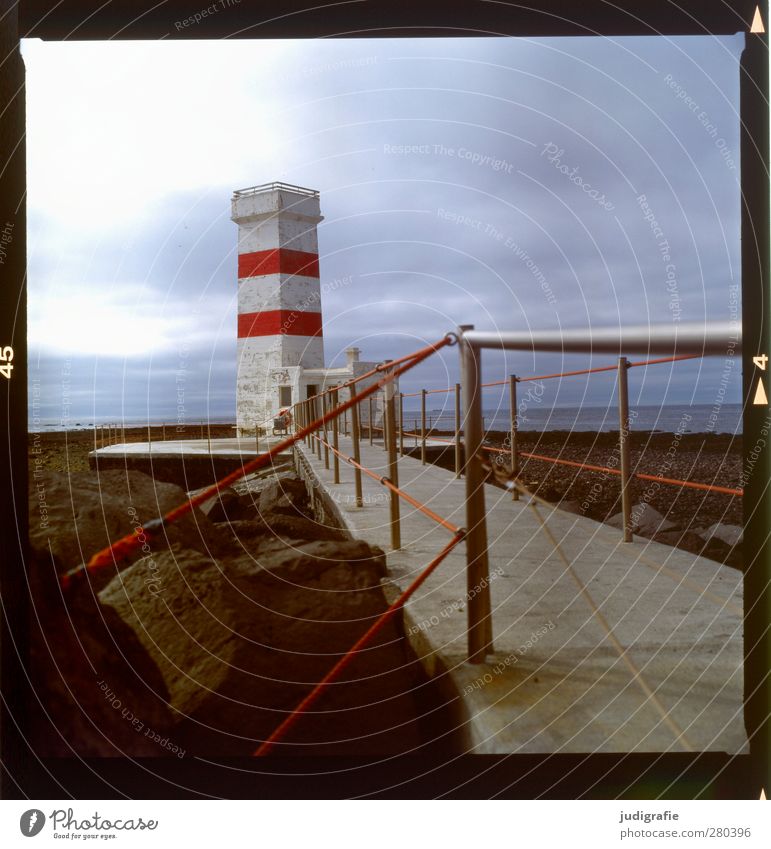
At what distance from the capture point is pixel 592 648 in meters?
0.90

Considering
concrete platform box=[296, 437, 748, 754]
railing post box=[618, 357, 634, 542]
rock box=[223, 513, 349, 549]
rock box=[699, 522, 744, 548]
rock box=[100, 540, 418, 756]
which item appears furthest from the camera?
rock box=[699, 522, 744, 548]

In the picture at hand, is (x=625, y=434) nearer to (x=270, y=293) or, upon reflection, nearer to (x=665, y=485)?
(x=270, y=293)

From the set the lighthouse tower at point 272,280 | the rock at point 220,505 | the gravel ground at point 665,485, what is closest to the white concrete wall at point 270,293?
the lighthouse tower at point 272,280

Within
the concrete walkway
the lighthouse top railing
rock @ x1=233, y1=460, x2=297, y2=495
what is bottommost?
rock @ x1=233, y1=460, x2=297, y2=495

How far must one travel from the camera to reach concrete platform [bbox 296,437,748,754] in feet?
2.49

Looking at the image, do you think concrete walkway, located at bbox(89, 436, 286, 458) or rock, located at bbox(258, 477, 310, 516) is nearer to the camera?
rock, located at bbox(258, 477, 310, 516)

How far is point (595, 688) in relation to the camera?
80 centimetres

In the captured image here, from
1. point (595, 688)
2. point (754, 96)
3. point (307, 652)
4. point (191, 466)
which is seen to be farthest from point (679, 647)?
point (191, 466)

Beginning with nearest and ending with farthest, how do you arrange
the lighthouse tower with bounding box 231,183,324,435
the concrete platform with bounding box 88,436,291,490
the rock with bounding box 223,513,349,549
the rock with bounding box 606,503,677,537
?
the rock with bounding box 223,513,349,549
the rock with bounding box 606,503,677,537
the lighthouse tower with bounding box 231,183,324,435
the concrete platform with bounding box 88,436,291,490

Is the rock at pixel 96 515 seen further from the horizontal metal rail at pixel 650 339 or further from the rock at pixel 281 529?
the horizontal metal rail at pixel 650 339

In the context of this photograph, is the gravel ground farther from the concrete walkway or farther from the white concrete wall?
the concrete walkway

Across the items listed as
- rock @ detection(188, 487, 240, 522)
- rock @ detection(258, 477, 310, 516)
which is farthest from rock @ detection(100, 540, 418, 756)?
rock @ detection(258, 477, 310, 516)

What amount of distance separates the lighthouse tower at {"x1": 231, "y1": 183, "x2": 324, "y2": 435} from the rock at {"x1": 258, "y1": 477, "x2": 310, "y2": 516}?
514mm
